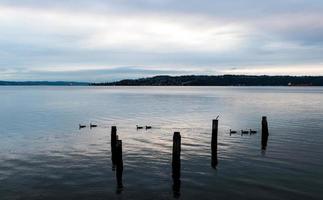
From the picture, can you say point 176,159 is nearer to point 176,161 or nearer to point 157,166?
point 176,161

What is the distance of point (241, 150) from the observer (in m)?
34.1

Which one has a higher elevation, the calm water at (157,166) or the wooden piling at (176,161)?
the wooden piling at (176,161)

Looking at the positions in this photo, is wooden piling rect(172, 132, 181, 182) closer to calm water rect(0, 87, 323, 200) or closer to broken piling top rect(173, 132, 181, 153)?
broken piling top rect(173, 132, 181, 153)

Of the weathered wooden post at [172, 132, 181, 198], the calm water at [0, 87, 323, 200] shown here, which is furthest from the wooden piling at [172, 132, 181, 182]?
the calm water at [0, 87, 323, 200]

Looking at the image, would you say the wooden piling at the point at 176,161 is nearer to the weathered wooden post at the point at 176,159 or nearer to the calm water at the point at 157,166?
the weathered wooden post at the point at 176,159

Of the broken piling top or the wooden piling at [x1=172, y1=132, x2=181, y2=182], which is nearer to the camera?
the broken piling top

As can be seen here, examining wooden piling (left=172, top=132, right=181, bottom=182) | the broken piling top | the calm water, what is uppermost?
the broken piling top

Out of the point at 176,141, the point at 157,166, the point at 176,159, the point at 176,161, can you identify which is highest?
the point at 176,141

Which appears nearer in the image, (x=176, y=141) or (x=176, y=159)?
(x=176, y=141)

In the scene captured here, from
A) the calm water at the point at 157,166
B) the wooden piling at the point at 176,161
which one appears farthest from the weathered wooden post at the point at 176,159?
the calm water at the point at 157,166

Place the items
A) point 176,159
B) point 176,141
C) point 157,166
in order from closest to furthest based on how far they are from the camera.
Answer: point 176,141 < point 176,159 < point 157,166

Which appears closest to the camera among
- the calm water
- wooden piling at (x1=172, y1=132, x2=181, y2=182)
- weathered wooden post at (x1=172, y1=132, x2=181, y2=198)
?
the calm water

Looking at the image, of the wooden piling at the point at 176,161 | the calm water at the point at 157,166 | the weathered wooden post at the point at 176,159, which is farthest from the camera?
the wooden piling at the point at 176,161

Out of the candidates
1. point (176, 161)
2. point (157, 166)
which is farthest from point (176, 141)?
point (157, 166)
